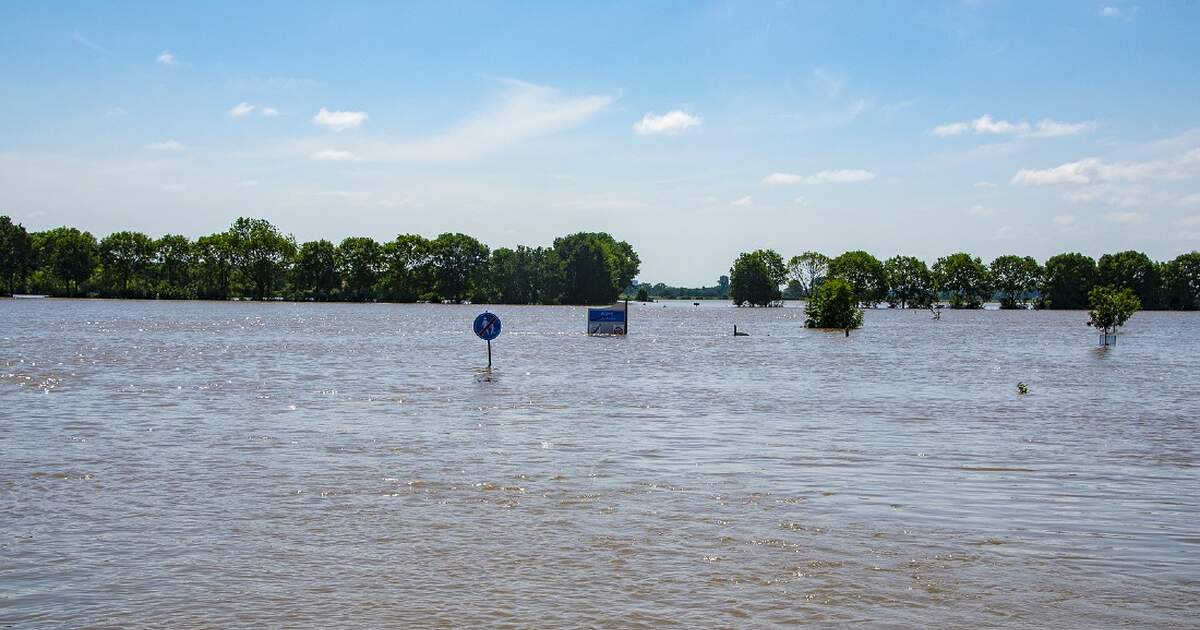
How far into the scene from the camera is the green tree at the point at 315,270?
7643 inches

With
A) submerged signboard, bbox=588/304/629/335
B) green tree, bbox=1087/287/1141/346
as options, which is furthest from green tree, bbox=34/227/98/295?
green tree, bbox=1087/287/1141/346

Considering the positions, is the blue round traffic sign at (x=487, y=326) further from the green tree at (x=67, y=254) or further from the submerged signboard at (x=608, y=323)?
the green tree at (x=67, y=254)

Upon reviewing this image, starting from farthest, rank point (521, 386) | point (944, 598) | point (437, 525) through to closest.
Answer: point (521, 386)
point (437, 525)
point (944, 598)

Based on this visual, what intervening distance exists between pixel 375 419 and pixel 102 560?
1123 centimetres

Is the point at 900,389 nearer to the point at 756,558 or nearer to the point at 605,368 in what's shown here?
the point at 605,368

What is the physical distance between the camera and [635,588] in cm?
855

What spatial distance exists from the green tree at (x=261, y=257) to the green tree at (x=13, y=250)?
34.2 meters

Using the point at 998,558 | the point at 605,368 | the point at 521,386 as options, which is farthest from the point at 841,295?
the point at 998,558

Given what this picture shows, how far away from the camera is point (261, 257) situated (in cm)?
19075

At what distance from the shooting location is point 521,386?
95.2 feet

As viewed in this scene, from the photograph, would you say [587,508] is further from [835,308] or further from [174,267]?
[174,267]

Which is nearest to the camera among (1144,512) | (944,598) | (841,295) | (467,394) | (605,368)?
(944,598)

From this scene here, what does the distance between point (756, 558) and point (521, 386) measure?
19.8m

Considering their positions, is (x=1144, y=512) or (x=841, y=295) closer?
(x=1144, y=512)
